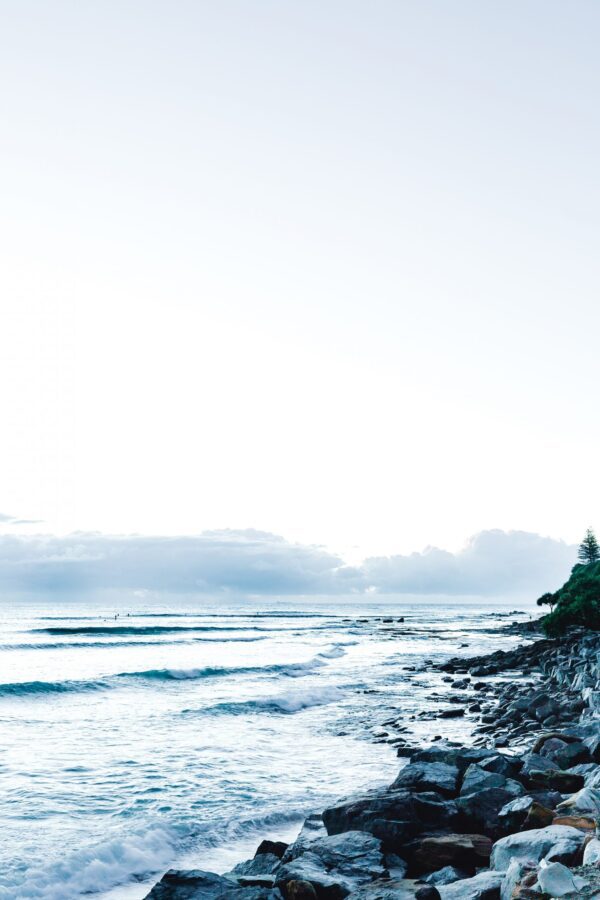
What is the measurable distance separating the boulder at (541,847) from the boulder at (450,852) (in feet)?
3.17

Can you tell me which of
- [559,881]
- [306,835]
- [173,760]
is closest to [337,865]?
[306,835]

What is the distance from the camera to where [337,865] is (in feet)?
25.2

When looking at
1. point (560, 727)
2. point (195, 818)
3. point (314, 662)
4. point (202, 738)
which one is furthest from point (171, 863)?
point (314, 662)

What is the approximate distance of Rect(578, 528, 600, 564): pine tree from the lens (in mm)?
88812

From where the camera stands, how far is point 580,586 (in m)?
43.2

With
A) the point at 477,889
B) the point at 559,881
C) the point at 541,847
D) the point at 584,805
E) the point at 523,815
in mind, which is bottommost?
the point at 523,815

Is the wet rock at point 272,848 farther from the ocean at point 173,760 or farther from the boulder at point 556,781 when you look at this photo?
the boulder at point 556,781

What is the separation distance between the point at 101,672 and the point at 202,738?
18255 mm

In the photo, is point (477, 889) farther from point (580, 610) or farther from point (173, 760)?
point (580, 610)

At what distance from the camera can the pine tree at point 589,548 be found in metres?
88.8

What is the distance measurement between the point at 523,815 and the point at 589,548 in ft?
294

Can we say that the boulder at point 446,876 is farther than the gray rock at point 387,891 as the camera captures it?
Yes

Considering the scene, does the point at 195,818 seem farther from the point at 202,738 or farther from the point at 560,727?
the point at 560,727

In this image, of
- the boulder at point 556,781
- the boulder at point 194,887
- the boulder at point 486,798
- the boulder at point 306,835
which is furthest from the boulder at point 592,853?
the boulder at point 556,781
